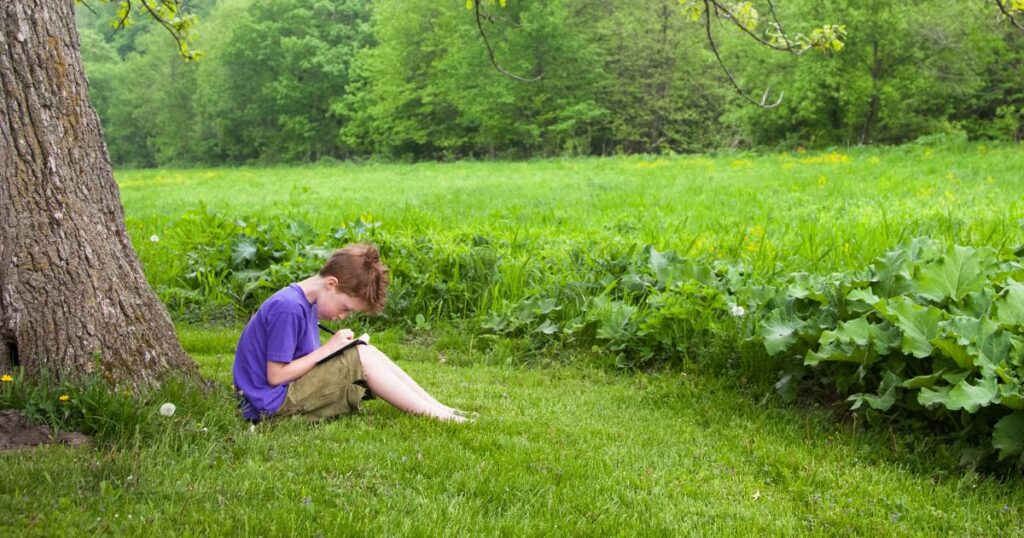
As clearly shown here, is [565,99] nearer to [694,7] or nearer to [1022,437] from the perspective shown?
[694,7]

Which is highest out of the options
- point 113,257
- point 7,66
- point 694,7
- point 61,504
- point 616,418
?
point 694,7

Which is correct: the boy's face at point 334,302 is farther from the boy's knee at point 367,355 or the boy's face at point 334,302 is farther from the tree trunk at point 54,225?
the tree trunk at point 54,225

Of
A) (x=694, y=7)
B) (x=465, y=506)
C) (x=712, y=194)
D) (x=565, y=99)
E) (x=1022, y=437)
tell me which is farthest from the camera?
(x=565, y=99)

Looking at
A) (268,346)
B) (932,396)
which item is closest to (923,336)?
(932,396)

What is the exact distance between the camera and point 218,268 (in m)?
7.59

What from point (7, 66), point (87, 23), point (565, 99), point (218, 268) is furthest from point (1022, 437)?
point (87, 23)

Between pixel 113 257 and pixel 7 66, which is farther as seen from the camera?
pixel 113 257

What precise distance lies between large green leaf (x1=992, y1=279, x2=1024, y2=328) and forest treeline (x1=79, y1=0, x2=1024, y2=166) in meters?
9.62

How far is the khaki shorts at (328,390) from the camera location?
399 cm

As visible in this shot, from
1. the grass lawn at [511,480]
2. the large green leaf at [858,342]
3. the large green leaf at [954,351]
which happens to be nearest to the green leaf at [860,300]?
the large green leaf at [858,342]

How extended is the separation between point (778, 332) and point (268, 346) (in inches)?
108

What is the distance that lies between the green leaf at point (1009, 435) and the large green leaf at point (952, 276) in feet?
2.63

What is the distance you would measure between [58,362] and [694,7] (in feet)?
15.3

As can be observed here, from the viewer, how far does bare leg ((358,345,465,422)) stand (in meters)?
4.10
